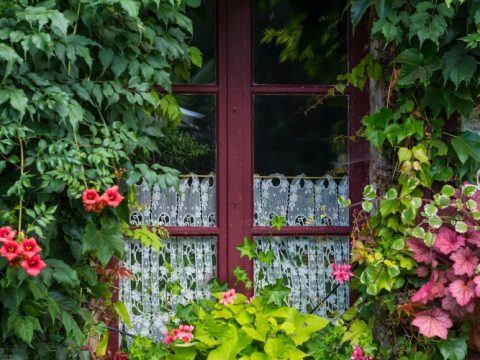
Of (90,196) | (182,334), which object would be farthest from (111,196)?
(182,334)

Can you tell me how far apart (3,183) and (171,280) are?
1085 millimetres

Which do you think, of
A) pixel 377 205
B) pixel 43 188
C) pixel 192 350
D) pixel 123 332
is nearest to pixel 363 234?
→ pixel 377 205

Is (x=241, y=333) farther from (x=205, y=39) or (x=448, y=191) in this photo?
(x=205, y=39)

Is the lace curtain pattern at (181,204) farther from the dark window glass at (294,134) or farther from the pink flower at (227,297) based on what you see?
the pink flower at (227,297)

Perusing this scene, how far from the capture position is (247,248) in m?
3.52

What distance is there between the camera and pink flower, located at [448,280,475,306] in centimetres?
305

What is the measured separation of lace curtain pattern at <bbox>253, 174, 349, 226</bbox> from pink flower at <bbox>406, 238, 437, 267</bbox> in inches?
20.9

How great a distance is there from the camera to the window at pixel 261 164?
366 cm

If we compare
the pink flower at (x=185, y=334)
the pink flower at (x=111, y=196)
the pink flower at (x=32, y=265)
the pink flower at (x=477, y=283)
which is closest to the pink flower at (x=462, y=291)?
the pink flower at (x=477, y=283)

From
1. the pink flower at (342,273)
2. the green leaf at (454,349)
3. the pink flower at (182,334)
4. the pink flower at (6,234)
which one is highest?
the pink flower at (6,234)

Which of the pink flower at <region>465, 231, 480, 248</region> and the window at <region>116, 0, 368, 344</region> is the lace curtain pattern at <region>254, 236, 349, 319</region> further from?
the pink flower at <region>465, 231, 480, 248</region>

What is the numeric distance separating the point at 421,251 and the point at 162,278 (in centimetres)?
118

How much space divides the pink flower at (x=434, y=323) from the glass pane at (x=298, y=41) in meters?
1.17

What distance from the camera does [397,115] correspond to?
3.38 meters
